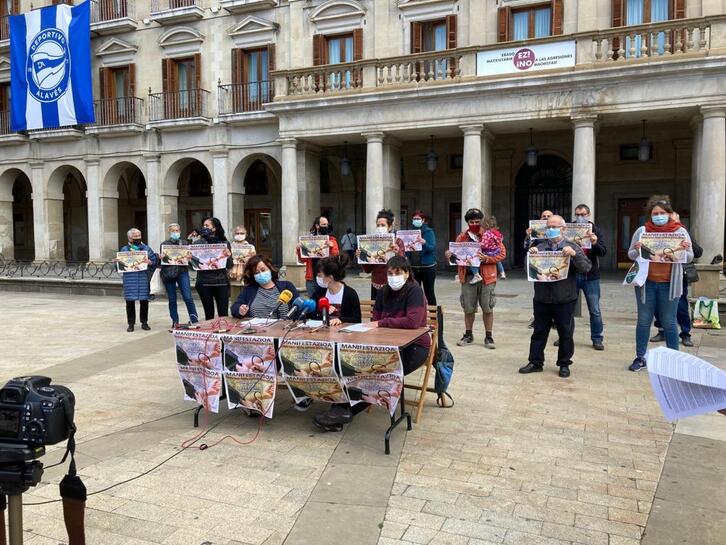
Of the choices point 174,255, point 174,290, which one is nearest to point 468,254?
point 174,255

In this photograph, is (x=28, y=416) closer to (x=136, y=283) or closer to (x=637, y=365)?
(x=637, y=365)

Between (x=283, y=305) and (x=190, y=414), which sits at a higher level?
(x=283, y=305)

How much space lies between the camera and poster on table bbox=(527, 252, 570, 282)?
267 inches

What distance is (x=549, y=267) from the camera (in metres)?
6.81

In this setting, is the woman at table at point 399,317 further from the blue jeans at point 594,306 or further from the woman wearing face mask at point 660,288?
the blue jeans at point 594,306

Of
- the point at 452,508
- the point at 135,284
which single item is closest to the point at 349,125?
the point at 135,284

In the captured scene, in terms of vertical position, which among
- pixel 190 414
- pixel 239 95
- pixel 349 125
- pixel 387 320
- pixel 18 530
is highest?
pixel 239 95

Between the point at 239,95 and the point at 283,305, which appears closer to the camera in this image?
the point at 283,305

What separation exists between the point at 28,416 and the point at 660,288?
269 inches

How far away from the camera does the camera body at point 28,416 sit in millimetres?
2238

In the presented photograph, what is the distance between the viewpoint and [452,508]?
3.70m

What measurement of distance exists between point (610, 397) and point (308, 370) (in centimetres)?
328

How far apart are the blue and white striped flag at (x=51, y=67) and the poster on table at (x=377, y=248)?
59.9 ft

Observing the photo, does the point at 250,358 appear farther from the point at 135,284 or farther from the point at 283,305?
the point at 135,284
